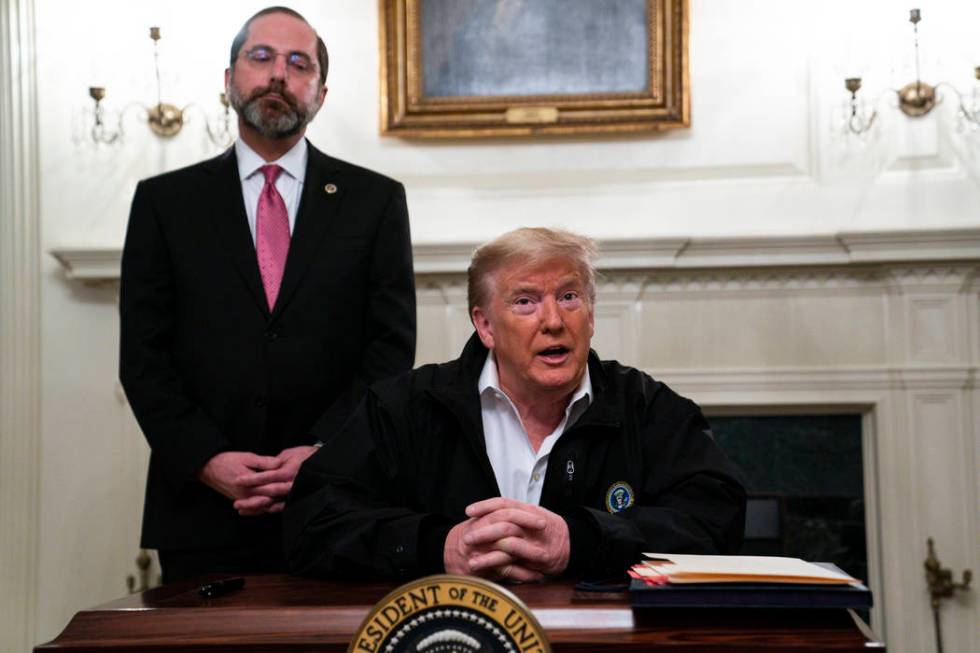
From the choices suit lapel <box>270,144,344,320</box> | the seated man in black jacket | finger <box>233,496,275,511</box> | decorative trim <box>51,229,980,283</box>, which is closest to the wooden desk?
the seated man in black jacket

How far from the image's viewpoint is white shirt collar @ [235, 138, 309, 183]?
2.67 m

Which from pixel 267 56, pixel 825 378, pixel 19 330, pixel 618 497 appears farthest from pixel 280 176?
pixel 825 378

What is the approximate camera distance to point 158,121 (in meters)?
4.16

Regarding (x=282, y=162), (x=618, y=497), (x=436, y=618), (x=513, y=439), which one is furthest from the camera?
(x=282, y=162)

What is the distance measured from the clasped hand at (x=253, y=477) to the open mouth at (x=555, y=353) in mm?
618

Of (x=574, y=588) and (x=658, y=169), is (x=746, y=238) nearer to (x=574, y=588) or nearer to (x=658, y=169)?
(x=658, y=169)

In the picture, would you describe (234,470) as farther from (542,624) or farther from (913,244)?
(913,244)

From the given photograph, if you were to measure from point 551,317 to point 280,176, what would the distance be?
0.89m

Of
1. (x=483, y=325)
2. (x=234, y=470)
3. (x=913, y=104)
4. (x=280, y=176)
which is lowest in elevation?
(x=234, y=470)

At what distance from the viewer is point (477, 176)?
4133 millimetres

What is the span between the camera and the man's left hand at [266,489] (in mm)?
A: 2361

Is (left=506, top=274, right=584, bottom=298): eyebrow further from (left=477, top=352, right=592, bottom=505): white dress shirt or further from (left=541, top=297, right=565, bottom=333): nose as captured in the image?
(left=477, top=352, right=592, bottom=505): white dress shirt

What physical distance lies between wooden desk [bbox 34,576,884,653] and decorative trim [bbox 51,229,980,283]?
98.9 inches

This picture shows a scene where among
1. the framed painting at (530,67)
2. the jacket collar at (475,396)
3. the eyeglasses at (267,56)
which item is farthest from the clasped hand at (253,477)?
the framed painting at (530,67)
